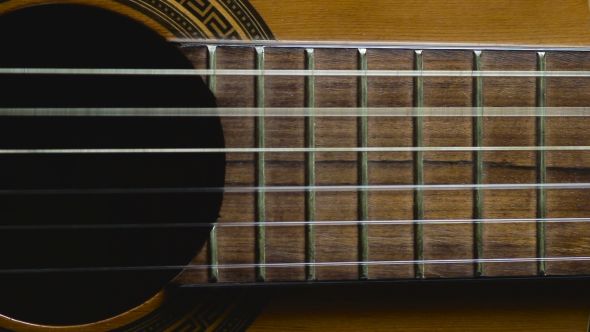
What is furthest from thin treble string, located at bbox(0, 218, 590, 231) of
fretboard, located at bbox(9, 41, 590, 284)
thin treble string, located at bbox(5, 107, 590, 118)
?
thin treble string, located at bbox(5, 107, 590, 118)

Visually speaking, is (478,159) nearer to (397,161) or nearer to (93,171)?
(397,161)

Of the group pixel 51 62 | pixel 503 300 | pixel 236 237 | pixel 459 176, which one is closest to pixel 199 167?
pixel 236 237

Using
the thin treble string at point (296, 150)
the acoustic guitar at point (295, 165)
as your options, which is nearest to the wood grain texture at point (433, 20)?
the acoustic guitar at point (295, 165)

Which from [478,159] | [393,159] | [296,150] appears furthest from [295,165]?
[478,159]

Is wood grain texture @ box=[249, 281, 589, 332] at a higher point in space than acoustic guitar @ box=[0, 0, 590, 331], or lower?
lower

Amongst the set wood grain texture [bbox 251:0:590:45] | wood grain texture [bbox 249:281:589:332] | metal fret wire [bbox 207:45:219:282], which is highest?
wood grain texture [bbox 251:0:590:45]

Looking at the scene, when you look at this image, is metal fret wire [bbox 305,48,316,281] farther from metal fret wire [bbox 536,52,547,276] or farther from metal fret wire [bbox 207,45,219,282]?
metal fret wire [bbox 536,52,547,276]

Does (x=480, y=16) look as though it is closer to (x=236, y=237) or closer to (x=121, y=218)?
(x=236, y=237)
